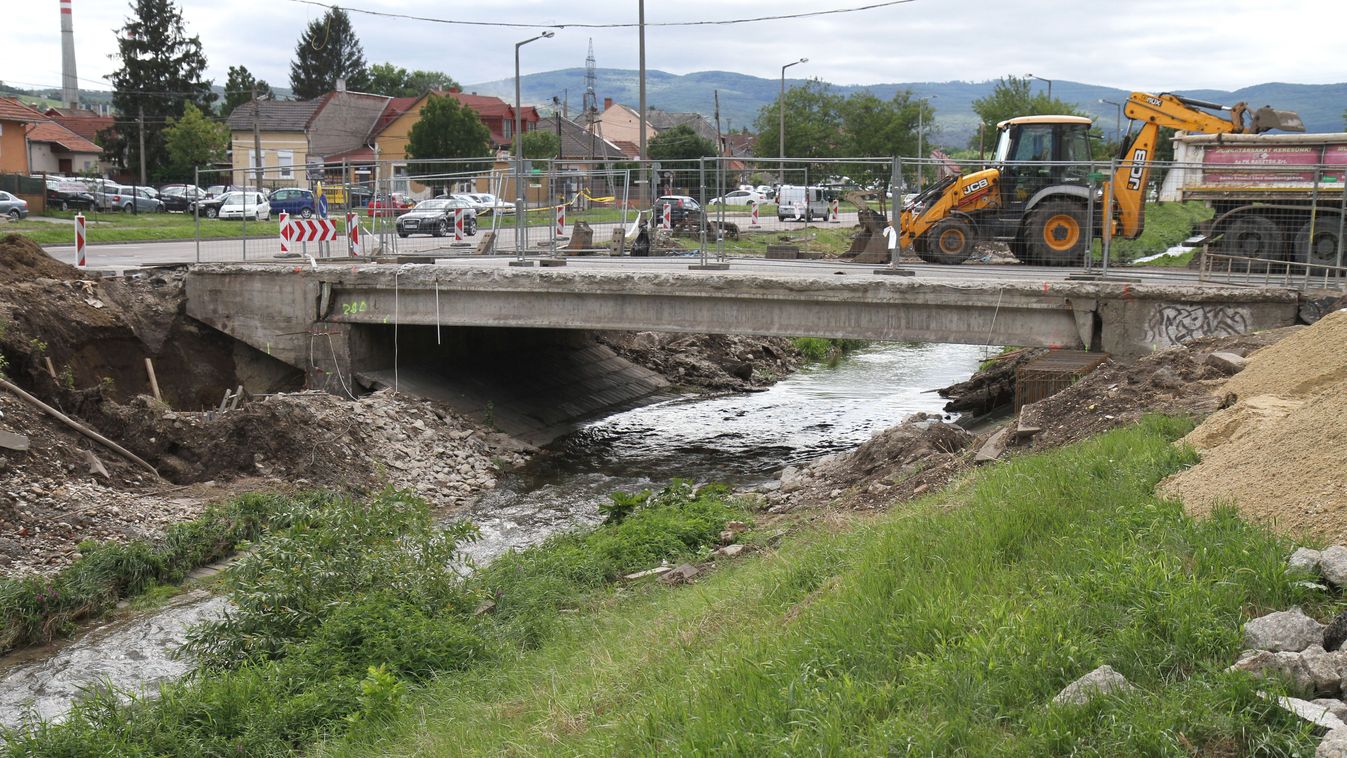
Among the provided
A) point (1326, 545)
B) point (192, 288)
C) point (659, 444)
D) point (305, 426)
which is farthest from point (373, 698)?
point (192, 288)

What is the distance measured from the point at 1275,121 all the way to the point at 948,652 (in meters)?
16.8

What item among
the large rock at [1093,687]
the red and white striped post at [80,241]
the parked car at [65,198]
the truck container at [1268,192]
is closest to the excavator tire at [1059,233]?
the truck container at [1268,192]

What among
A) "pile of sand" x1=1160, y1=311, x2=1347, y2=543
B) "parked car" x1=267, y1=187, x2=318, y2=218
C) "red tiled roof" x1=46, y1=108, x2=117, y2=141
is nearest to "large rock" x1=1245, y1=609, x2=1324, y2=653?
"pile of sand" x1=1160, y1=311, x2=1347, y2=543

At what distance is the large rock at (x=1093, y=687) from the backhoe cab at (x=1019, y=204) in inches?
599

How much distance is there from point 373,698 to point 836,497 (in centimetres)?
617

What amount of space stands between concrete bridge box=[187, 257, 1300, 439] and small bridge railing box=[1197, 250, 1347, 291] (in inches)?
16.8

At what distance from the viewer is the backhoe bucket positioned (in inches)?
712

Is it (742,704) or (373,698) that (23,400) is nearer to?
(373,698)

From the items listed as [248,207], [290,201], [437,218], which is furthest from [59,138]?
[437,218]

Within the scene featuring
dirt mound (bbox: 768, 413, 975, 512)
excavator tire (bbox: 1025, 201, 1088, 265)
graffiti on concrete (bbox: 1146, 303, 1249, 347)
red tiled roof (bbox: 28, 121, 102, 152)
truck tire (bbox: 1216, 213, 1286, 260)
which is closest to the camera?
dirt mound (bbox: 768, 413, 975, 512)

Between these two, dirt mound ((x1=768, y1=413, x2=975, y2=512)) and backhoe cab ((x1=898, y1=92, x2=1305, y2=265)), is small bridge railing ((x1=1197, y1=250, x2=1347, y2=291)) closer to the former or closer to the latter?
backhoe cab ((x1=898, y1=92, x2=1305, y2=265))

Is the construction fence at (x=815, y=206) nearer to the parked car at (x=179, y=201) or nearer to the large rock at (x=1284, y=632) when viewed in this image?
the large rock at (x=1284, y=632)

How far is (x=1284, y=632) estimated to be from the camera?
4512 mm

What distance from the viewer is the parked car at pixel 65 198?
151 ft
